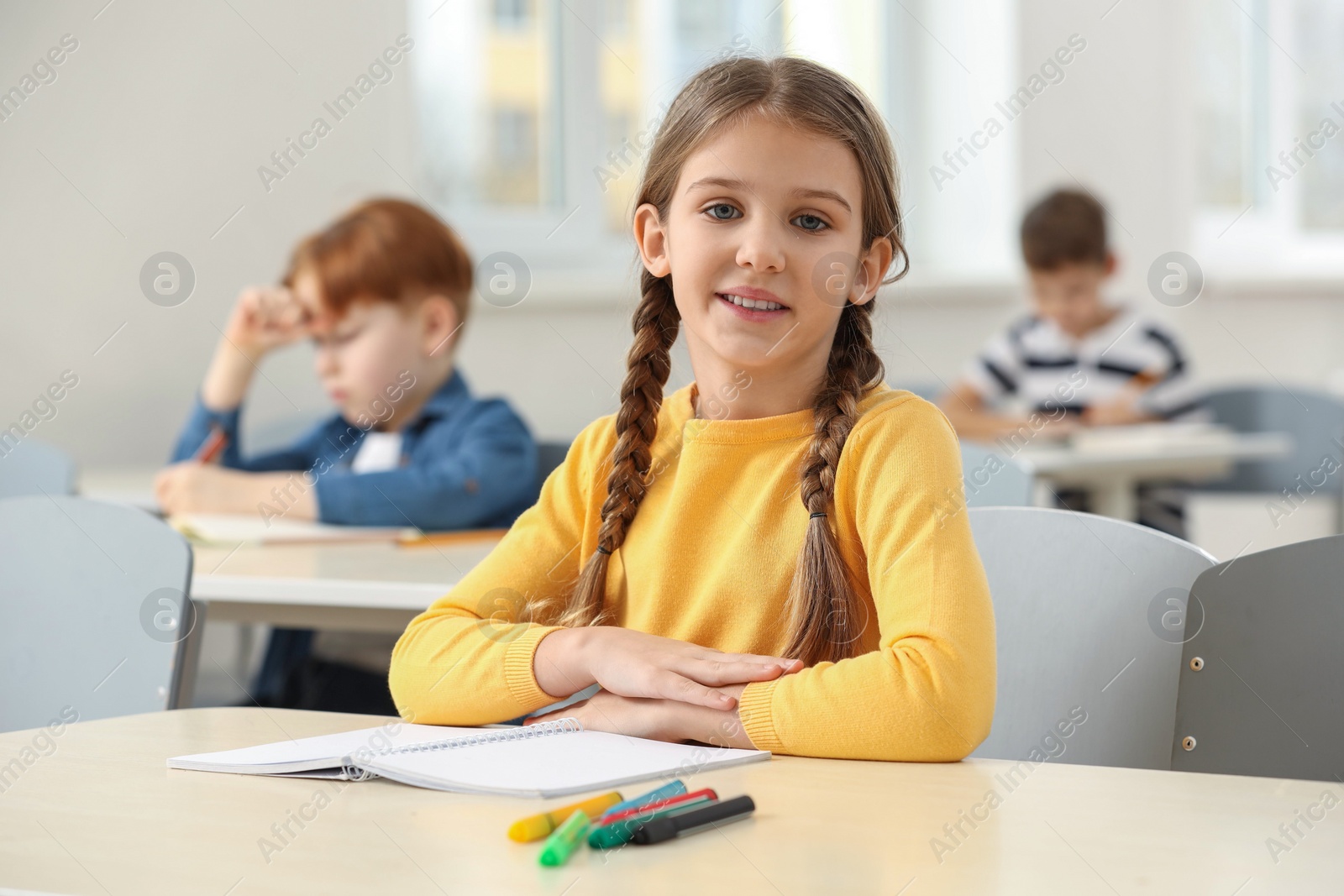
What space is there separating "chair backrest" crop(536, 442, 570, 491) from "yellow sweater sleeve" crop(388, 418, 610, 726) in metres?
0.94

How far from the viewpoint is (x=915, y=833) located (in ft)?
2.38

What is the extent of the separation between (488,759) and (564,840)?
199mm

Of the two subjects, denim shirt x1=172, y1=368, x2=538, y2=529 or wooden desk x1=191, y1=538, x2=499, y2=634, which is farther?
denim shirt x1=172, y1=368, x2=538, y2=529

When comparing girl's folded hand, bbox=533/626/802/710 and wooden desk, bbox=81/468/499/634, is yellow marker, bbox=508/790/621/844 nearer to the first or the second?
girl's folded hand, bbox=533/626/802/710

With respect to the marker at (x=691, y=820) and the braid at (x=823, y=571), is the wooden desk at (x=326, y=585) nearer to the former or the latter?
the braid at (x=823, y=571)

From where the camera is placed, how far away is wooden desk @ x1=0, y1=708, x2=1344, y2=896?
0.64 metres

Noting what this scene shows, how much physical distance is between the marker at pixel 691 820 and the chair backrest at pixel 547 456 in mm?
1424

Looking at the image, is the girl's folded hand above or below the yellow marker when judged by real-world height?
below

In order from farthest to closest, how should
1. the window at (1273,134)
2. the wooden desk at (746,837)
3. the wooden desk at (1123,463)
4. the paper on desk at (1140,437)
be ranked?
the window at (1273,134) → the paper on desk at (1140,437) → the wooden desk at (1123,463) → the wooden desk at (746,837)

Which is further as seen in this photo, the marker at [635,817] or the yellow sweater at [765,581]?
the yellow sweater at [765,581]

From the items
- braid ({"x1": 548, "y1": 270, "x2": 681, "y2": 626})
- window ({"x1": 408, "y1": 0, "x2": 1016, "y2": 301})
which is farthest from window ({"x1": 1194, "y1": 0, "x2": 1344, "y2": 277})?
braid ({"x1": 548, "y1": 270, "x2": 681, "y2": 626})

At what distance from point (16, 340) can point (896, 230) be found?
2.40 meters

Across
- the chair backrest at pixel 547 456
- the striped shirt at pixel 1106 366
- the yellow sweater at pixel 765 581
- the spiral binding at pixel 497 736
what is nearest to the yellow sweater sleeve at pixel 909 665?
the yellow sweater at pixel 765 581

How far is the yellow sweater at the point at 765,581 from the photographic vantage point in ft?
3.03
